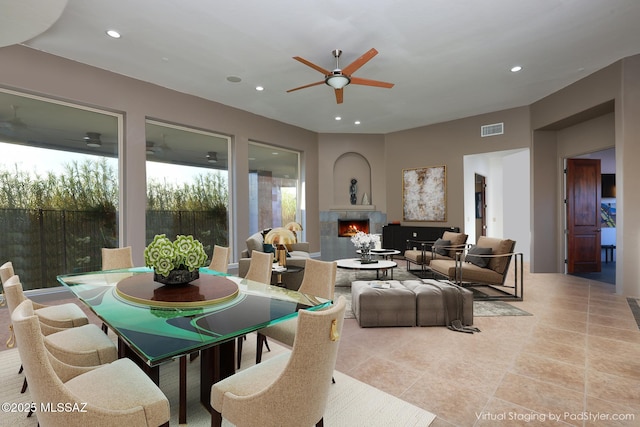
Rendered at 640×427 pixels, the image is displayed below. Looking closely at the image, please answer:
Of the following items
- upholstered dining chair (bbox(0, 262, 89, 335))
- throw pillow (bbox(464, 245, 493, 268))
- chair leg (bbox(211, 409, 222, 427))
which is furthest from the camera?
throw pillow (bbox(464, 245, 493, 268))

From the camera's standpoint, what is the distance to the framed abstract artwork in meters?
7.63

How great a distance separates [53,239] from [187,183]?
2158 mm

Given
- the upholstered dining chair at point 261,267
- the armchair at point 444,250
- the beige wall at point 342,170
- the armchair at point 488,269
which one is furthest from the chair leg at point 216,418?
the beige wall at point 342,170

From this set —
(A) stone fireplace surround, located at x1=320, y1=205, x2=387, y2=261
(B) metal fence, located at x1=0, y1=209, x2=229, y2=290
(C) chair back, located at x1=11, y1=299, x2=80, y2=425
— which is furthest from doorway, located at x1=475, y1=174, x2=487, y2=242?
(C) chair back, located at x1=11, y1=299, x2=80, y2=425

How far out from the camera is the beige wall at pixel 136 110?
165 inches

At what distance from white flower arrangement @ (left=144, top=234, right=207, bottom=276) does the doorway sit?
817 centimetres

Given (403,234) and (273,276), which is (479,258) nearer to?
(273,276)

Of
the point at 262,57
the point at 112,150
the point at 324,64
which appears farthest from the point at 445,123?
the point at 112,150

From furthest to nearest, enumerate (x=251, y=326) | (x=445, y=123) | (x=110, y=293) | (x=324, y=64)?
1. (x=445, y=123)
2. (x=324, y=64)
3. (x=110, y=293)
4. (x=251, y=326)

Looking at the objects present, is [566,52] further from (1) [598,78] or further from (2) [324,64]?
(2) [324,64]

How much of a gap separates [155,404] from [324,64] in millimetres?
4522

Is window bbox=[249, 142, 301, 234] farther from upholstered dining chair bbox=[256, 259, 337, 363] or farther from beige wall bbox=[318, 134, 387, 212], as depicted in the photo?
upholstered dining chair bbox=[256, 259, 337, 363]

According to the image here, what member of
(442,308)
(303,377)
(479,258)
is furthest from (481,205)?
(303,377)

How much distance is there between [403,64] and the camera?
183 inches
